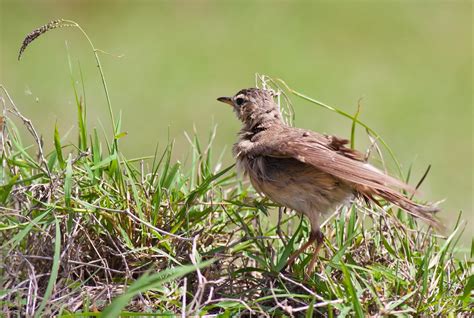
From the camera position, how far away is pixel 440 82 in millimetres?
13070

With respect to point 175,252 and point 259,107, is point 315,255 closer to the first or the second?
point 175,252

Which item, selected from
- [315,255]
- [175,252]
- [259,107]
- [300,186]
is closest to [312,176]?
[300,186]

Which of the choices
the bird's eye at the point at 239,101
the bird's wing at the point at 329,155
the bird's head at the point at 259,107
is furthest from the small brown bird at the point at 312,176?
the bird's eye at the point at 239,101

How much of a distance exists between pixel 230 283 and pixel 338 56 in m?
10.0

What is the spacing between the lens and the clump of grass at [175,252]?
13.4ft

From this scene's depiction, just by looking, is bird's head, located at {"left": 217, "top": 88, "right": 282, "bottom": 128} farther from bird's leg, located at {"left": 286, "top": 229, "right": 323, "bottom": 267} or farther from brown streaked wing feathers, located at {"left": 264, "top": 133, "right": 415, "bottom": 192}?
bird's leg, located at {"left": 286, "top": 229, "right": 323, "bottom": 267}

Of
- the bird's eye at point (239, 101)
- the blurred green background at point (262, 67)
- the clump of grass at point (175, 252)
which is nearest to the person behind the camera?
the clump of grass at point (175, 252)

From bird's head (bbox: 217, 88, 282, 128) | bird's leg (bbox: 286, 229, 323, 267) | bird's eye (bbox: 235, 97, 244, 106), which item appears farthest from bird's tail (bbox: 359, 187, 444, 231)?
bird's eye (bbox: 235, 97, 244, 106)

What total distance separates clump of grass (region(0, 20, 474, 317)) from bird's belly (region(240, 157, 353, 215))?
10 cm

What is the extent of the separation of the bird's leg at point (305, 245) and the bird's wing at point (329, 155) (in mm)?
335

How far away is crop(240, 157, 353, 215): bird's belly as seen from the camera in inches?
191

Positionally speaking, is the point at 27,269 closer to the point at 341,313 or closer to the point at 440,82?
the point at 341,313

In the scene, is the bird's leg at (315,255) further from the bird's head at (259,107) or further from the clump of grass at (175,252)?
the bird's head at (259,107)

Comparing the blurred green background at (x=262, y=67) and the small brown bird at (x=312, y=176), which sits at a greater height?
the small brown bird at (x=312, y=176)
